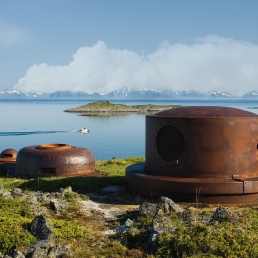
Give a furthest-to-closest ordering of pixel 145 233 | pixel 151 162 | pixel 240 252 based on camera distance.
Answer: pixel 151 162
pixel 145 233
pixel 240 252

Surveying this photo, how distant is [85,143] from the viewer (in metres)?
43.0

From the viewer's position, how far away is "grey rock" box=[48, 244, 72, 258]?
6458 mm

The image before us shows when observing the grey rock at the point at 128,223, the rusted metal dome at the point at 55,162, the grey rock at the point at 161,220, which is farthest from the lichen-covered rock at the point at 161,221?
the rusted metal dome at the point at 55,162

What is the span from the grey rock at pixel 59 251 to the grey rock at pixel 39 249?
3.9 inches

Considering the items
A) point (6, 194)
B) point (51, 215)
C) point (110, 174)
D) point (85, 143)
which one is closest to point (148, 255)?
point (51, 215)

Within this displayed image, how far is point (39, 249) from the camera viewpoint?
21.4 ft

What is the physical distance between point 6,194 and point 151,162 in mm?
3848

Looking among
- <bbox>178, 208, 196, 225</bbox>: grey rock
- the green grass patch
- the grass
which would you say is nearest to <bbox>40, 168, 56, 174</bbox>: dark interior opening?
the green grass patch

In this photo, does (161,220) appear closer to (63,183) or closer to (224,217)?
(224,217)

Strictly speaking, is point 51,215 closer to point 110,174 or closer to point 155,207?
point 155,207

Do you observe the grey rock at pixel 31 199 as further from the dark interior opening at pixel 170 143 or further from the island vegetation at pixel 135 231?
the dark interior opening at pixel 170 143

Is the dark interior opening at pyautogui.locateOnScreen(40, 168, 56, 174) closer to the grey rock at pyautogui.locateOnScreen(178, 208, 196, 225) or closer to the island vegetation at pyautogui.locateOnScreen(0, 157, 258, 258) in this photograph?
the island vegetation at pyautogui.locateOnScreen(0, 157, 258, 258)

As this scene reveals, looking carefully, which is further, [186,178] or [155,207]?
[186,178]

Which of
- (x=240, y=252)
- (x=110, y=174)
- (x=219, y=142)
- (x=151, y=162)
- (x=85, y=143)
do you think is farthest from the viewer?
(x=85, y=143)
